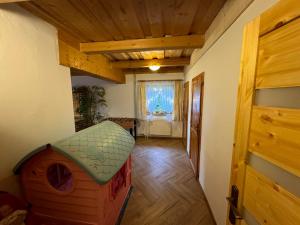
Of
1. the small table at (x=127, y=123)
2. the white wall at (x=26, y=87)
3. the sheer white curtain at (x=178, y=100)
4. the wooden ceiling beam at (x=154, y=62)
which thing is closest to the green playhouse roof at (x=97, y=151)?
the white wall at (x=26, y=87)

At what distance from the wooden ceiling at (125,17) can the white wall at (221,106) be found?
381mm

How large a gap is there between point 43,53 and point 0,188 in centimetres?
143

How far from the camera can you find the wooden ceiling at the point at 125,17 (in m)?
1.43

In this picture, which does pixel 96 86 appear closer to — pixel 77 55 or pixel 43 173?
pixel 77 55

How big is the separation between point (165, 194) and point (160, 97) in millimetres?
3401

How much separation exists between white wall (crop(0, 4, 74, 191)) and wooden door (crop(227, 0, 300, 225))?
6.22 ft

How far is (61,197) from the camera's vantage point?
1.42 meters

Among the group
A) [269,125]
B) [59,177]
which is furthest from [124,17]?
[59,177]

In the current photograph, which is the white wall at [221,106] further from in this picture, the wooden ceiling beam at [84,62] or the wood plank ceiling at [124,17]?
the wooden ceiling beam at [84,62]

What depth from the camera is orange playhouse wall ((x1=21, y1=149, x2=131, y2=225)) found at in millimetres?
1330

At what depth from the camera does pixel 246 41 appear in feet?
2.77

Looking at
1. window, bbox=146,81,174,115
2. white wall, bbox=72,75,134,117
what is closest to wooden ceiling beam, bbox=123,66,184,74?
white wall, bbox=72,75,134,117

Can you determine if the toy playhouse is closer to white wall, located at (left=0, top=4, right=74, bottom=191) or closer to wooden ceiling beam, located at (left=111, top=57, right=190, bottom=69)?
white wall, located at (left=0, top=4, right=74, bottom=191)

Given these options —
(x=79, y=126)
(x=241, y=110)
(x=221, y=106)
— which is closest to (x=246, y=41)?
(x=241, y=110)
